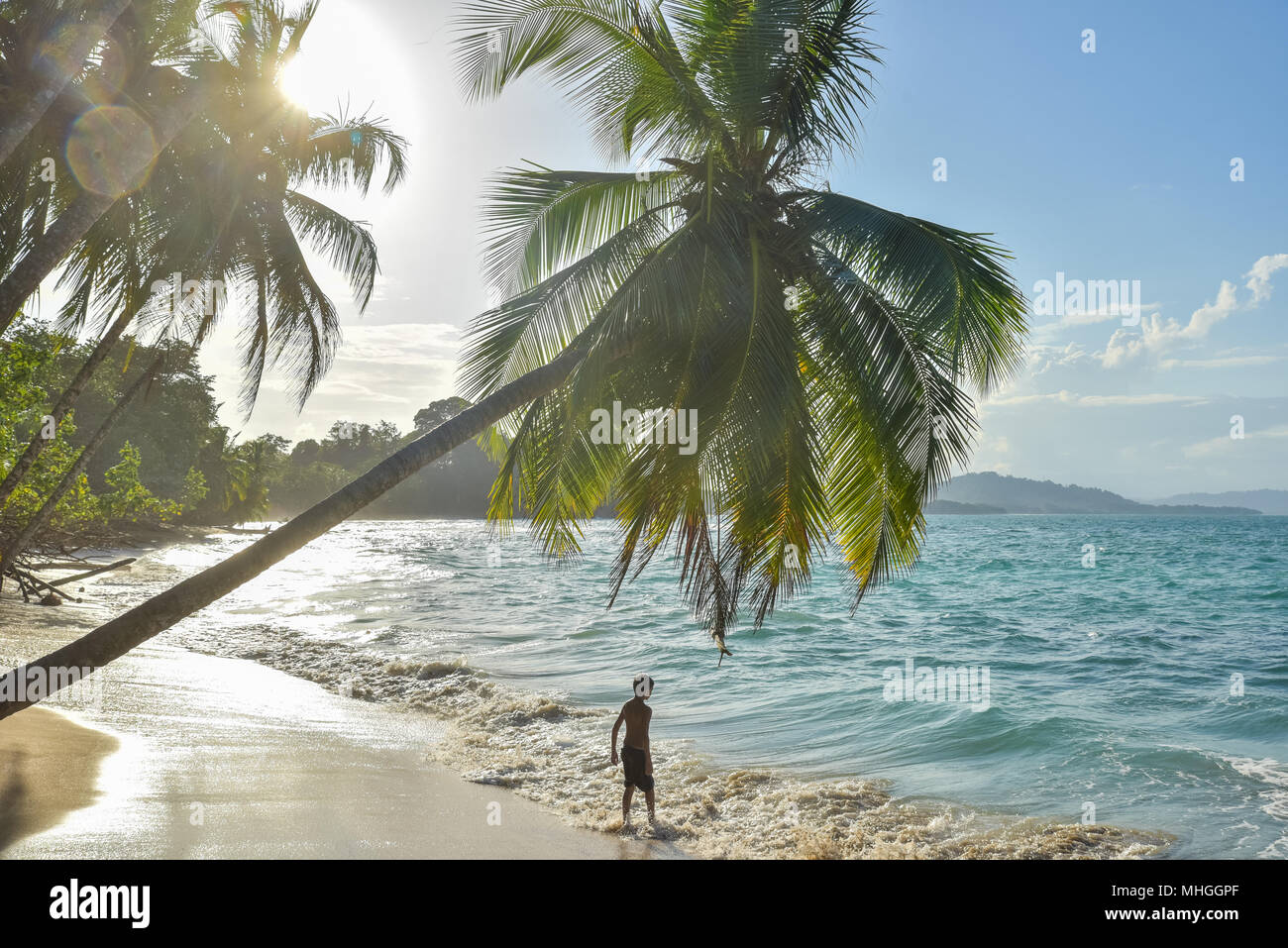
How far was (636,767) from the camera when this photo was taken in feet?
25.4

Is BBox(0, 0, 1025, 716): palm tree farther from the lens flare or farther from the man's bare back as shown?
the lens flare

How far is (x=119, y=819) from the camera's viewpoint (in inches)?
238

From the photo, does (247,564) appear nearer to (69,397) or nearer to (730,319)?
(730,319)

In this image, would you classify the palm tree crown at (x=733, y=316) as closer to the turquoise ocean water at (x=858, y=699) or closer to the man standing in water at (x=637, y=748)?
the man standing in water at (x=637, y=748)

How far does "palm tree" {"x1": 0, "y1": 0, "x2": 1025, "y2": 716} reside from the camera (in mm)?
6527

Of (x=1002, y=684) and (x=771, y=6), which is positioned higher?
(x=771, y=6)

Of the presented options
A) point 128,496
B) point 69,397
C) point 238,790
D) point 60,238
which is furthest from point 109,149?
point 128,496

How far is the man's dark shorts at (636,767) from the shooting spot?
7715 millimetres

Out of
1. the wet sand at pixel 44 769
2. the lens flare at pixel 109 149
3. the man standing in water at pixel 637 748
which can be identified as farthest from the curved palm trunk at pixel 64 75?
the man standing in water at pixel 637 748
